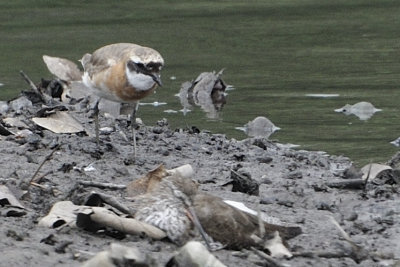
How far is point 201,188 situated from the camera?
7.59 m

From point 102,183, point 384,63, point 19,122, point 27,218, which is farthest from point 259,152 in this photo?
point 384,63

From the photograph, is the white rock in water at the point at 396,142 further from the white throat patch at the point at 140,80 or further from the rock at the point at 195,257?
the rock at the point at 195,257

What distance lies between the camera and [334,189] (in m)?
7.92

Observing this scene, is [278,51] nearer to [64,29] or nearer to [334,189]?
[64,29]

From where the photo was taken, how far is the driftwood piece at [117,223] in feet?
18.5

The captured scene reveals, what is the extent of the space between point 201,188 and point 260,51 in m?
8.12

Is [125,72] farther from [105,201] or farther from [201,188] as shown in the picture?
[105,201]

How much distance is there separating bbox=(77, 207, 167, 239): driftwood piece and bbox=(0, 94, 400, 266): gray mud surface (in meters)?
0.05

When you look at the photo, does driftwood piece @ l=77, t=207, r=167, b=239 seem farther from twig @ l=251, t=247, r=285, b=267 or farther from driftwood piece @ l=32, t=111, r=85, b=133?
driftwood piece @ l=32, t=111, r=85, b=133

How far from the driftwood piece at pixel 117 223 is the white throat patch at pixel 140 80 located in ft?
9.42

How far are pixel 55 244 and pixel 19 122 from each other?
4.07 metres

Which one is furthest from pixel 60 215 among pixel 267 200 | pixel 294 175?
pixel 294 175

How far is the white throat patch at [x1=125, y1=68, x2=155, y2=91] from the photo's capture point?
8.44m

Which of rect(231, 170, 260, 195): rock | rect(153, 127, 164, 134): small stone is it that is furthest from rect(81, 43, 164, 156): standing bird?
rect(231, 170, 260, 195): rock
